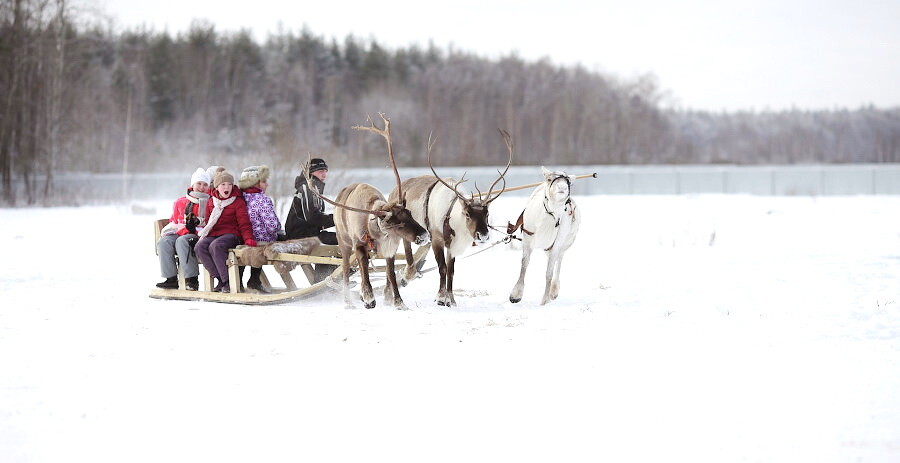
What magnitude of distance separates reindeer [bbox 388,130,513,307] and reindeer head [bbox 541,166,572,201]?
47cm

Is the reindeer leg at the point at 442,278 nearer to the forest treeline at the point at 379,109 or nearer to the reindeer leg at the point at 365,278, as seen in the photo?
the reindeer leg at the point at 365,278

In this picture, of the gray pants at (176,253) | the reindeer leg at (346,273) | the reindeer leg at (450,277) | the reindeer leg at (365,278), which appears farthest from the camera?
the gray pants at (176,253)

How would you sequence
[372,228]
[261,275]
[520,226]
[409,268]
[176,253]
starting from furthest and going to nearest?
[261,275]
[176,253]
[520,226]
[409,268]
[372,228]

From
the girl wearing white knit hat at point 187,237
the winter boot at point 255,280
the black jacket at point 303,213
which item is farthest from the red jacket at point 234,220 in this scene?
the black jacket at point 303,213

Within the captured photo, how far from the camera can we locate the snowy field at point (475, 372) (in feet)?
14.1

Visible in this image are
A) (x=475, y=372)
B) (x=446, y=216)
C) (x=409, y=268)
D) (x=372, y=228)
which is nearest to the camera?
(x=475, y=372)

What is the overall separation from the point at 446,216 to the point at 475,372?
8.48 ft

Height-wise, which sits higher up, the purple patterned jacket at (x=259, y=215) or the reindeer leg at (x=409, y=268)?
the purple patterned jacket at (x=259, y=215)

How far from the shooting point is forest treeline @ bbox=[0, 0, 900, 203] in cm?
4434

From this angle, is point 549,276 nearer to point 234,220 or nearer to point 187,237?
point 234,220

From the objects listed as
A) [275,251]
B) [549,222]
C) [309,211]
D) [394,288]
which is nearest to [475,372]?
[394,288]

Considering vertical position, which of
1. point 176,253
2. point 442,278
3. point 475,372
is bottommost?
point 475,372

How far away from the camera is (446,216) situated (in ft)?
26.2

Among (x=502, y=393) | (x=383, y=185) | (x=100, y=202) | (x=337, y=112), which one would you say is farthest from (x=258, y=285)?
(x=337, y=112)
